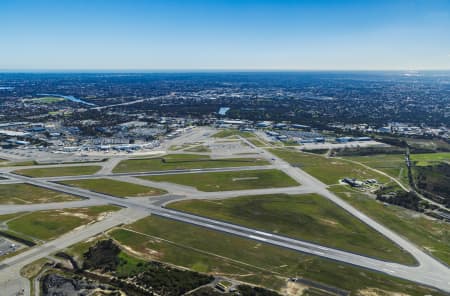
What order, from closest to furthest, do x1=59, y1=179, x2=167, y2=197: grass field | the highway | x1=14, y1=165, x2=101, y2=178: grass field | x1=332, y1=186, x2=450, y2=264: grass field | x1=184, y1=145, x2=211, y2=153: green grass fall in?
the highway → x1=332, y1=186, x2=450, y2=264: grass field → x1=59, y1=179, x2=167, y2=197: grass field → x1=14, y1=165, x2=101, y2=178: grass field → x1=184, y1=145, x2=211, y2=153: green grass

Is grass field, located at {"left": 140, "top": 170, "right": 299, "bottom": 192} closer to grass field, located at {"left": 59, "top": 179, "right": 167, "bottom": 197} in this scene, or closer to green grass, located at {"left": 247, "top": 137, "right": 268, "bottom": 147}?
grass field, located at {"left": 59, "top": 179, "right": 167, "bottom": 197}

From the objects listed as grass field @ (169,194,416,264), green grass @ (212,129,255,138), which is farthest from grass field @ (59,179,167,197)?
green grass @ (212,129,255,138)

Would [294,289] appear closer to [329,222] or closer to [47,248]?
[329,222]

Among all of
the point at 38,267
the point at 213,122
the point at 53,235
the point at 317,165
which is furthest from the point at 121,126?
the point at 38,267

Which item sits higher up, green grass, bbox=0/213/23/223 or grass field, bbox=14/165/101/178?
grass field, bbox=14/165/101/178

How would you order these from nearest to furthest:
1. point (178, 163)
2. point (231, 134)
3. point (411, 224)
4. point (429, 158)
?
point (411, 224), point (178, 163), point (429, 158), point (231, 134)

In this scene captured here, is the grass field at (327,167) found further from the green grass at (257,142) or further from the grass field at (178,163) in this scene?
the grass field at (178,163)

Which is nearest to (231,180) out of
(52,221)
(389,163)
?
(52,221)

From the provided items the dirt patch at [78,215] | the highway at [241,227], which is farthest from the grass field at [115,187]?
the dirt patch at [78,215]
